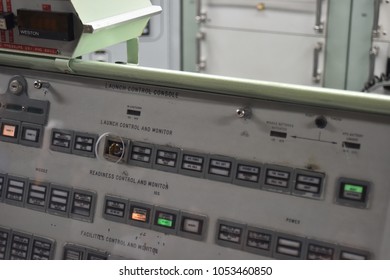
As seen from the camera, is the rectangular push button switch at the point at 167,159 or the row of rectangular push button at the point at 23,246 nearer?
the rectangular push button switch at the point at 167,159

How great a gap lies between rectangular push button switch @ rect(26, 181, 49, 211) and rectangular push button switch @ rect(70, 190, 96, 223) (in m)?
0.12

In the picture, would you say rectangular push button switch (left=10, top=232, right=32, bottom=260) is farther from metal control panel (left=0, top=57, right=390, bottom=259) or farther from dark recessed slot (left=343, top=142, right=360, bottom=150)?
dark recessed slot (left=343, top=142, right=360, bottom=150)

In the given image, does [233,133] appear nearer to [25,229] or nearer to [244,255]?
[244,255]

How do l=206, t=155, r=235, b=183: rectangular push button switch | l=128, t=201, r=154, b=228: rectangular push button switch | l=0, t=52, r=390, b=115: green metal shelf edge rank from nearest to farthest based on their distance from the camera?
l=0, t=52, r=390, b=115: green metal shelf edge < l=206, t=155, r=235, b=183: rectangular push button switch < l=128, t=201, r=154, b=228: rectangular push button switch

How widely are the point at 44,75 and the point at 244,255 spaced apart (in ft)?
3.13

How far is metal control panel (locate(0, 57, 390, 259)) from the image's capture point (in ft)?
5.75

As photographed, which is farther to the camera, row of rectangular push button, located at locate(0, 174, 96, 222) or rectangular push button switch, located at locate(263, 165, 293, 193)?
row of rectangular push button, located at locate(0, 174, 96, 222)

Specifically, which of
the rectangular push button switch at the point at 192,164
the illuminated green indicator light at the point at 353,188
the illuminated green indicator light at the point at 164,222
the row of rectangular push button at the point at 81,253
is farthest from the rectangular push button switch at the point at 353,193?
the row of rectangular push button at the point at 81,253

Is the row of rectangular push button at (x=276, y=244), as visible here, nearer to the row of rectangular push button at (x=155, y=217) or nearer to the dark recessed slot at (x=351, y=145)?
the row of rectangular push button at (x=155, y=217)

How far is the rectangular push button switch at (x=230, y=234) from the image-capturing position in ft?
6.20

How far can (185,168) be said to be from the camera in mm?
1951

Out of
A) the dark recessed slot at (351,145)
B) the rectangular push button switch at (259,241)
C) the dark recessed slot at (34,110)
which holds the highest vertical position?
the dark recessed slot at (351,145)

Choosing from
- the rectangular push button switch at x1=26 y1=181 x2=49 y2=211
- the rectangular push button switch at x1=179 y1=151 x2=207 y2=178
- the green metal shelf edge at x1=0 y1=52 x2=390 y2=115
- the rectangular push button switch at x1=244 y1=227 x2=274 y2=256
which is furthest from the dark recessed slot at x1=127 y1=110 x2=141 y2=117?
the rectangular push button switch at x1=244 y1=227 x2=274 y2=256

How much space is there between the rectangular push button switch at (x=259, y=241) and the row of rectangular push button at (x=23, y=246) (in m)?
0.73
